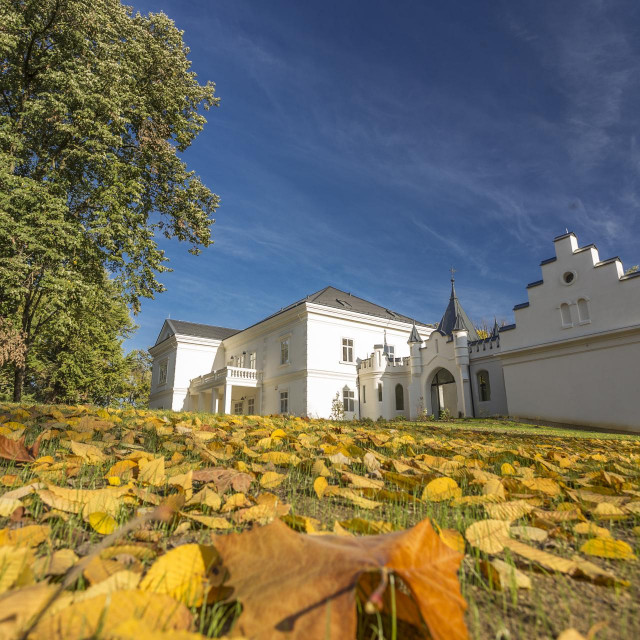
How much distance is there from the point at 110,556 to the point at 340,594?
583mm

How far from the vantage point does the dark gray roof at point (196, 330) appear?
33.0 metres

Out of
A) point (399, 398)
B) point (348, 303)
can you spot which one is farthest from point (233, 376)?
point (399, 398)

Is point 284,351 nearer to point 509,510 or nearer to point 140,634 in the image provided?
point 509,510

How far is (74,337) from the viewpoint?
77.8 ft

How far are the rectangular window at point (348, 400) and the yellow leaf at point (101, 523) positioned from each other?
23.4 metres

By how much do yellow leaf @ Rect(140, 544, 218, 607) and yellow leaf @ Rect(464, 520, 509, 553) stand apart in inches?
28.7

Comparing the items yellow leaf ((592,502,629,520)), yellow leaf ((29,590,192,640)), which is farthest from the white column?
yellow leaf ((29,590,192,640))

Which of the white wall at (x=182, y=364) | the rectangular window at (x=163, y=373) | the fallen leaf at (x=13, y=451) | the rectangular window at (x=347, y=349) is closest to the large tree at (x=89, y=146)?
the fallen leaf at (x=13, y=451)

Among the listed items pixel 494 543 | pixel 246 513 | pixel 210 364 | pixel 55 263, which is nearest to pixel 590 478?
pixel 494 543

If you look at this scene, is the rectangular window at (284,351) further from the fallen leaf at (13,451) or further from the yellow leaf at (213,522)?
the yellow leaf at (213,522)

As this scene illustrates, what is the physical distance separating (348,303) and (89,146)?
18492mm

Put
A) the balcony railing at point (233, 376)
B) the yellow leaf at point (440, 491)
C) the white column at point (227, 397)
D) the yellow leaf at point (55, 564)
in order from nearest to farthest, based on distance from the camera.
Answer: the yellow leaf at point (55, 564), the yellow leaf at point (440, 491), the white column at point (227, 397), the balcony railing at point (233, 376)

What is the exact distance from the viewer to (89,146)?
40.2 feet

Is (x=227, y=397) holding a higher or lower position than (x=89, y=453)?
higher
